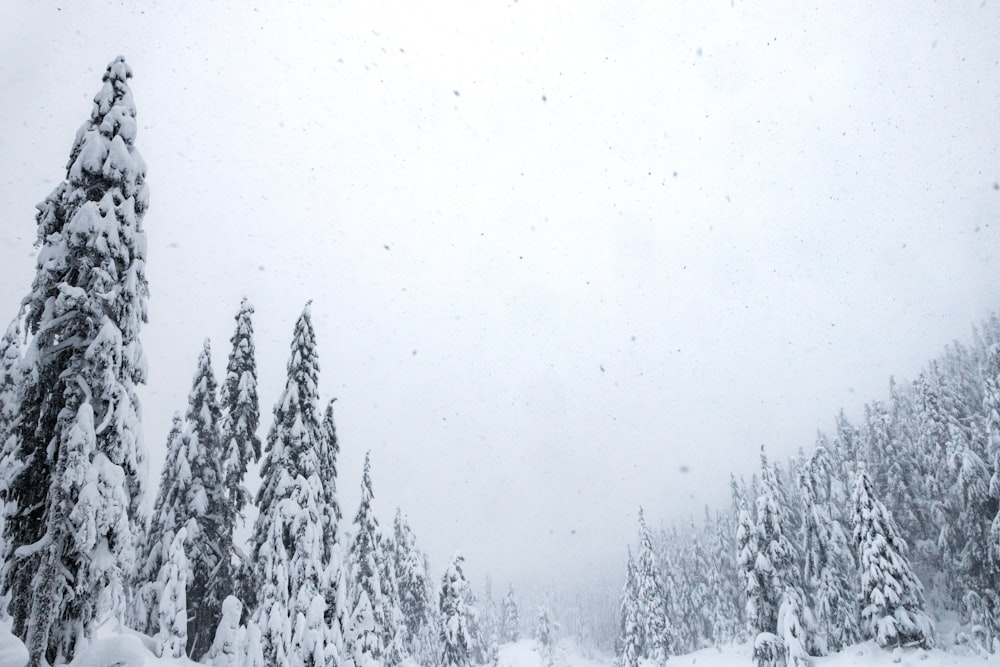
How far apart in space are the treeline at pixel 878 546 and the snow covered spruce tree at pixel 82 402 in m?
36.0

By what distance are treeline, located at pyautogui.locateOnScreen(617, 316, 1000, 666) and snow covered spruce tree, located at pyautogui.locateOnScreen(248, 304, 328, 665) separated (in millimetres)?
28979

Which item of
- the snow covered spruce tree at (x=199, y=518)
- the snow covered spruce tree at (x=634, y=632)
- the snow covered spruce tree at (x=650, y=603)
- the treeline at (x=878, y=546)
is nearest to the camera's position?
the snow covered spruce tree at (x=199, y=518)

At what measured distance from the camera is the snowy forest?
35.7 ft

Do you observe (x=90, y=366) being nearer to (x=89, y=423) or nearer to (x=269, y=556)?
(x=89, y=423)

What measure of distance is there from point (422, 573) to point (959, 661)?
3524 centimetres

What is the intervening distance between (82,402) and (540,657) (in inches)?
3300

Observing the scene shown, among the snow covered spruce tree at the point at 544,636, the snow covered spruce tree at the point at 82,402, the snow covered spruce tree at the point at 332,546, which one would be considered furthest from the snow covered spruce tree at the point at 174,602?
the snow covered spruce tree at the point at 544,636

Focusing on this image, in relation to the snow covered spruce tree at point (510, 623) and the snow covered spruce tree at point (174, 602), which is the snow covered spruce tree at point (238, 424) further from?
the snow covered spruce tree at point (510, 623)

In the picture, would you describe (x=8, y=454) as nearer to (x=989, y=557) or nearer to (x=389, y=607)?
(x=389, y=607)

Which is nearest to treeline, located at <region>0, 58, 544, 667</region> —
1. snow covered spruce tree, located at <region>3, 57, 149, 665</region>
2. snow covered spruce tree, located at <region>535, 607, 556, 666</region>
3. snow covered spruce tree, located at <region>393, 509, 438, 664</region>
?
snow covered spruce tree, located at <region>3, 57, 149, 665</region>

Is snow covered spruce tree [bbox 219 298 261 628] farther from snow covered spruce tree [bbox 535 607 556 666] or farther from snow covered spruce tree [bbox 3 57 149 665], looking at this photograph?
snow covered spruce tree [bbox 535 607 556 666]

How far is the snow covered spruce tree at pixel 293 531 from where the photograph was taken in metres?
18.0

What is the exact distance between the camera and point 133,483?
11977mm

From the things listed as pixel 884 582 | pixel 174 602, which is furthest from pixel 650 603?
pixel 174 602
